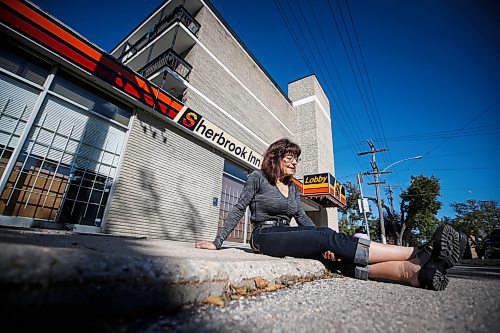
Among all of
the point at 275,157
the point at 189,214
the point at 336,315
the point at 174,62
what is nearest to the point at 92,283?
the point at 336,315

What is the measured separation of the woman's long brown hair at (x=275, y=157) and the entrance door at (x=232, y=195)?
4370 mm

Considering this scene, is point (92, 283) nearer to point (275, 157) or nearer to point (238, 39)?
point (275, 157)

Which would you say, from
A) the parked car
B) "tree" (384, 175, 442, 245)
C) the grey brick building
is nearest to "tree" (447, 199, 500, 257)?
"tree" (384, 175, 442, 245)

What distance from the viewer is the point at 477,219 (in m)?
33.2

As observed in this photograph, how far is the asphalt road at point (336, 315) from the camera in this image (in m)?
0.78

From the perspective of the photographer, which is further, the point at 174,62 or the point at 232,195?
the point at 232,195

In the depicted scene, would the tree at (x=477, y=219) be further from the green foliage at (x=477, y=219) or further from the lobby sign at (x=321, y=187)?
the lobby sign at (x=321, y=187)

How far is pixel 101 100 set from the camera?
456 cm

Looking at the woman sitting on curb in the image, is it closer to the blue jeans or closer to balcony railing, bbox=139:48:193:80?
the blue jeans

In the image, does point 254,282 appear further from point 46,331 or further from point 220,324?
point 46,331

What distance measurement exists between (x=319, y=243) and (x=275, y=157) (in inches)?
48.9

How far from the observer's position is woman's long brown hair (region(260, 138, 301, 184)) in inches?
102

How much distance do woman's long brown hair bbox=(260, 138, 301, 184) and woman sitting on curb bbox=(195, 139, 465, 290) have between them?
0.5 inches

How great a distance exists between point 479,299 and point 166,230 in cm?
531
